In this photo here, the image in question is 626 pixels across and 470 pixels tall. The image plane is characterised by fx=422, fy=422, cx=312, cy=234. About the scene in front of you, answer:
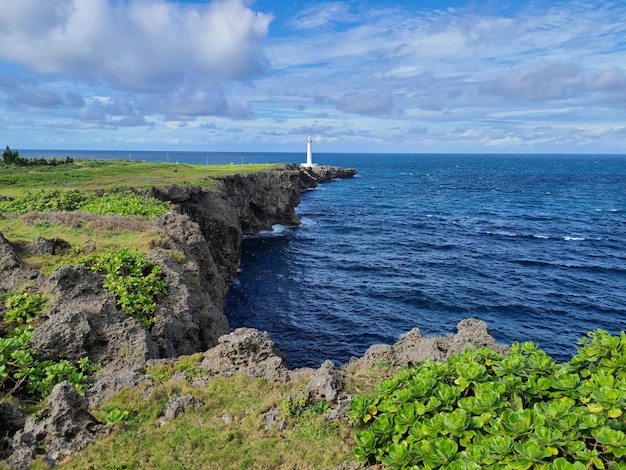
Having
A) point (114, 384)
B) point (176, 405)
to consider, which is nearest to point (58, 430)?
point (114, 384)

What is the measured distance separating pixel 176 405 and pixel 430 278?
135 ft

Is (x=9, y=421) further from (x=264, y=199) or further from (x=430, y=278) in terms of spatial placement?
(x=264, y=199)

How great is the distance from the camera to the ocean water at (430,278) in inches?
1435

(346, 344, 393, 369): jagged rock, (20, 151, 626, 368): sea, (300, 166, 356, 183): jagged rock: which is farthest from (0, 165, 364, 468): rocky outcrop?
(300, 166, 356, 183): jagged rock

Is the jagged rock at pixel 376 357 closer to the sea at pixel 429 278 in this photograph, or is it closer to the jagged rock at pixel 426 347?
the jagged rock at pixel 426 347

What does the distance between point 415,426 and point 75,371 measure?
10.6m

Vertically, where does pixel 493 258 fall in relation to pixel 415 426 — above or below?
below

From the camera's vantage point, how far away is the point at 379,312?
131 feet

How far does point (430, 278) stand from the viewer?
48.8 metres

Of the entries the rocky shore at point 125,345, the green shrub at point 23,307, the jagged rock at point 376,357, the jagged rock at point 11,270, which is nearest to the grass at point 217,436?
the rocky shore at point 125,345

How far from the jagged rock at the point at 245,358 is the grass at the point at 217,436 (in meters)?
1.11

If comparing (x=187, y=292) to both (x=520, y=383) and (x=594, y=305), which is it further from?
(x=594, y=305)

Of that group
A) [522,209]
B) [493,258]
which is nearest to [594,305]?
[493,258]

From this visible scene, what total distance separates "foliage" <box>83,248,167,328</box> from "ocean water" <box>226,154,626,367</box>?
16.1 m
